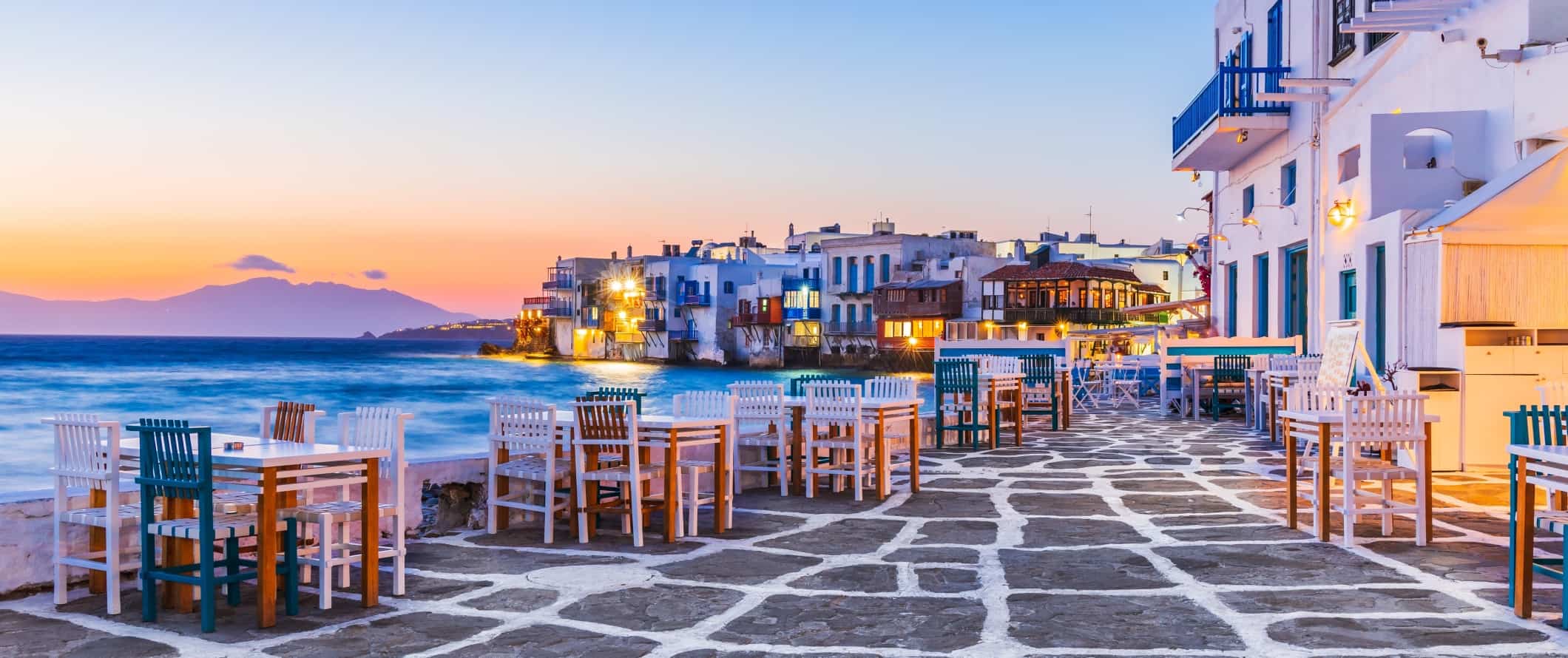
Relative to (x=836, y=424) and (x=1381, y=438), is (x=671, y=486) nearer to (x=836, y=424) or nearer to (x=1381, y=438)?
(x=836, y=424)

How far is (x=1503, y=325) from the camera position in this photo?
1072cm

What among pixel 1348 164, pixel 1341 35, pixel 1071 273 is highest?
pixel 1341 35

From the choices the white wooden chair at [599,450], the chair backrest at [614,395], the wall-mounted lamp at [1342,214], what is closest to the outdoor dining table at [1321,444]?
the white wooden chair at [599,450]

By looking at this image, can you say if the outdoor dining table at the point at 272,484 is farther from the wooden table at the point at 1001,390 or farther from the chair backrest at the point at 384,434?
the wooden table at the point at 1001,390

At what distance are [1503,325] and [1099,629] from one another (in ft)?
23.8

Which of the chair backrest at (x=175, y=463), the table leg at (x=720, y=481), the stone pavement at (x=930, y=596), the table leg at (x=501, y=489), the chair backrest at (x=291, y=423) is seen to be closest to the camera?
the stone pavement at (x=930, y=596)

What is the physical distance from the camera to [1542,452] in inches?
216

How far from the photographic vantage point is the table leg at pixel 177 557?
6.04 metres

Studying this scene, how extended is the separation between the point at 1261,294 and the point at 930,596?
15730mm

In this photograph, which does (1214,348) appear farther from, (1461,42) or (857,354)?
(857,354)

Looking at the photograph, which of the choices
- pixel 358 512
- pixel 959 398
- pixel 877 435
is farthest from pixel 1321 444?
pixel 959 398

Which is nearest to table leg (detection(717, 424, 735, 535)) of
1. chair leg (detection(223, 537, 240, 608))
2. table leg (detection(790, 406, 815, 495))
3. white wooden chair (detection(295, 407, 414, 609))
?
table leg (detection(790, 406, 815, 495))

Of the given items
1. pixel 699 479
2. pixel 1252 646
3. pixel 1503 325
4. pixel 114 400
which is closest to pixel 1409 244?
pixel 1503 325

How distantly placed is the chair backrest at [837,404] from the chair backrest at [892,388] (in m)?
0.50
